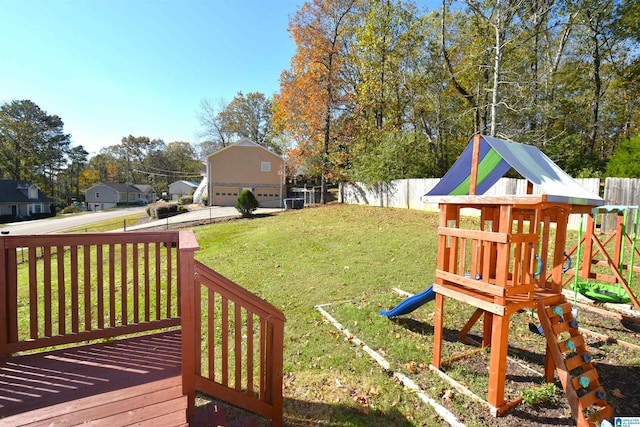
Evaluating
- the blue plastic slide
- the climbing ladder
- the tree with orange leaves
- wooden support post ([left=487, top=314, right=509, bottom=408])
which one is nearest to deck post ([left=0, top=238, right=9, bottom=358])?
the blue plastic slide

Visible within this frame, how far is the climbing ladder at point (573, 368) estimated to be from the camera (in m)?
2.63

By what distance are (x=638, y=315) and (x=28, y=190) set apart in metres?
55.3

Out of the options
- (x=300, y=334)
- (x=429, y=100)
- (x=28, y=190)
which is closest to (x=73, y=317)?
(x=300, y=334)

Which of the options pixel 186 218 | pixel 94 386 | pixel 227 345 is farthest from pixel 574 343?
pixel 186 218

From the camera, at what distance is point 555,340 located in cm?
292

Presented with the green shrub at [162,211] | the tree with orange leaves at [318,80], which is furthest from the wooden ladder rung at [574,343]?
the green shrub at [162,211]

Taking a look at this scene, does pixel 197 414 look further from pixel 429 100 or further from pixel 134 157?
pixel 134 157

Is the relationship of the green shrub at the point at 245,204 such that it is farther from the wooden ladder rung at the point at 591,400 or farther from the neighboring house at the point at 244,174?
the wooden ladder rung at the point at 591,400

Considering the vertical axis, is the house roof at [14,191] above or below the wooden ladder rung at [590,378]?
above

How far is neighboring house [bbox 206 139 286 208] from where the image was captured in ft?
87.7

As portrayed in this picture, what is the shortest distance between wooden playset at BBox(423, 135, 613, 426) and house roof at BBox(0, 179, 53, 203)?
5029cm

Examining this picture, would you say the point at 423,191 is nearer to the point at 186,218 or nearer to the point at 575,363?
the point at 575,363

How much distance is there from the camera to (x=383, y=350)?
394 cm

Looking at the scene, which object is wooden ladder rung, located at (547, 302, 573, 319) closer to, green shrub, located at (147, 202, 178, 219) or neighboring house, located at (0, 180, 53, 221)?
green shrub, located at (147, 202, 178, 219)
